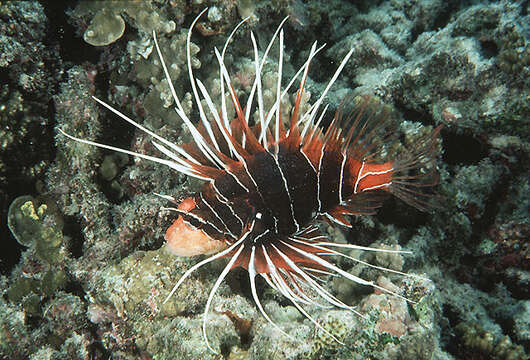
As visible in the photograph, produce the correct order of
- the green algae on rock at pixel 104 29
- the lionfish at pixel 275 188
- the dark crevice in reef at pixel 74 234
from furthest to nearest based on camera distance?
the dark crevice in reef at pixel 74 234 → the green algae on rock at pixel 104 29 → the lionfish at pixel 275 188

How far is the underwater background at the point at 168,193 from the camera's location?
2848mm

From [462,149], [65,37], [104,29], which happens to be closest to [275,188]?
[104,29]

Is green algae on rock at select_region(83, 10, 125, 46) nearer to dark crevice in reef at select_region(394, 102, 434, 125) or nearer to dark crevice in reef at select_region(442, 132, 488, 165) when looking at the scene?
dark crevice in reef at select_region(394, 102, 434, 125)

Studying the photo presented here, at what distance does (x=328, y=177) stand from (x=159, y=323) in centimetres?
179

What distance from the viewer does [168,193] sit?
3277mm

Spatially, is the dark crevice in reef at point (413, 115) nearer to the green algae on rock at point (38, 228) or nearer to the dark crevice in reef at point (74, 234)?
the dark crevice in reef at point (74, 234)

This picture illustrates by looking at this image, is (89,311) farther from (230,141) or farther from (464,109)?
(464,109)

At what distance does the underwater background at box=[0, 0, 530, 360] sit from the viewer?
2848 mm

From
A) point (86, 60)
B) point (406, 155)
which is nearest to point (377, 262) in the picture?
point (406, 155)

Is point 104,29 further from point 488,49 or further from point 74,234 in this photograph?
point 488,49

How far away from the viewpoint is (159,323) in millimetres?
2678

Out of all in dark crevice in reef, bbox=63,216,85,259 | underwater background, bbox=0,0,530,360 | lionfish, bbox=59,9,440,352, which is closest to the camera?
lionfish, bbox=59,9,440,352

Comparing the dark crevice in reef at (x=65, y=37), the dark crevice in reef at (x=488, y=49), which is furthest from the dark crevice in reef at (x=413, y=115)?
the dark crevice in reef at (x=65, y=37)

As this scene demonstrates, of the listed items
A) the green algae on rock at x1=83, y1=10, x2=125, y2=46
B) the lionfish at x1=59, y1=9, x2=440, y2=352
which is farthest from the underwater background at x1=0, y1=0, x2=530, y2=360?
the lionfish at x1=59, y1=9, x2=440, y2=352
